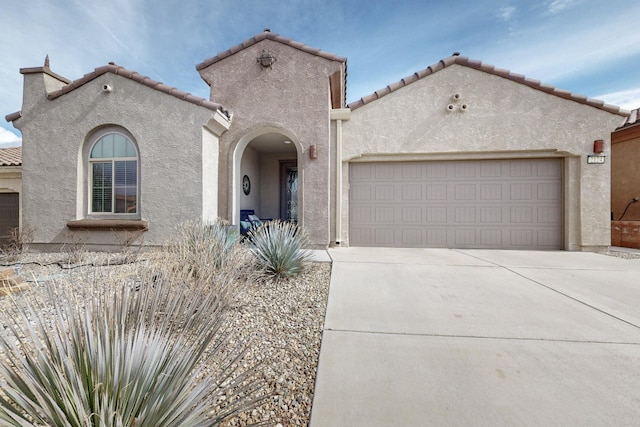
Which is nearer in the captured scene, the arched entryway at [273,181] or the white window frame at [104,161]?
the white window frame at [104,161]

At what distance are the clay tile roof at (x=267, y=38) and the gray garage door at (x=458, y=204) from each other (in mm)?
3357

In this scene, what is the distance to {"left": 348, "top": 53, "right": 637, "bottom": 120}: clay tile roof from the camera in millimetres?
7778

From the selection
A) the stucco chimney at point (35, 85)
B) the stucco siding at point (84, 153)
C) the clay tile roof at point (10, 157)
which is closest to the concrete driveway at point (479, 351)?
the stucco siding at point (84, 153)

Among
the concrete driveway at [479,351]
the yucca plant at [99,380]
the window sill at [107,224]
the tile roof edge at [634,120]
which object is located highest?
the tile roof edge at [634,120]

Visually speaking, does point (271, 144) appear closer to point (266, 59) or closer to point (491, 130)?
point (266, 59)

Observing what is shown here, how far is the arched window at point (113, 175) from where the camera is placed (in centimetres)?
764

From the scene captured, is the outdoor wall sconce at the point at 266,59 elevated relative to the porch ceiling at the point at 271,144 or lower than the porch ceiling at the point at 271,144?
elevated

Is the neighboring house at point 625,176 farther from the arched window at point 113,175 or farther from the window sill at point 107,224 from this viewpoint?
the arched window at point 113,175

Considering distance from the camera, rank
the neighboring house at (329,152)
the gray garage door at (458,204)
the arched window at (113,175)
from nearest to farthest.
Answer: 1. the neighboring house at (329,152)
2. the arched window at (113,175)
3. the gray garage door at (458,204)

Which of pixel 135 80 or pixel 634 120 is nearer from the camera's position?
pixel 135 80

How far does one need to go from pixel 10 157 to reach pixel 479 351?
15.8 m

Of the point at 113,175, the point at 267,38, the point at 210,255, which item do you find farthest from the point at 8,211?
the point at 267,38

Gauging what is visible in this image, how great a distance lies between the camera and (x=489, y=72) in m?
8.08

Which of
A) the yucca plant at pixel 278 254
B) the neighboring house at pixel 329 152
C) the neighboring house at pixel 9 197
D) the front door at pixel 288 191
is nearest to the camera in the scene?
the yucca plant at pixel 278 254
